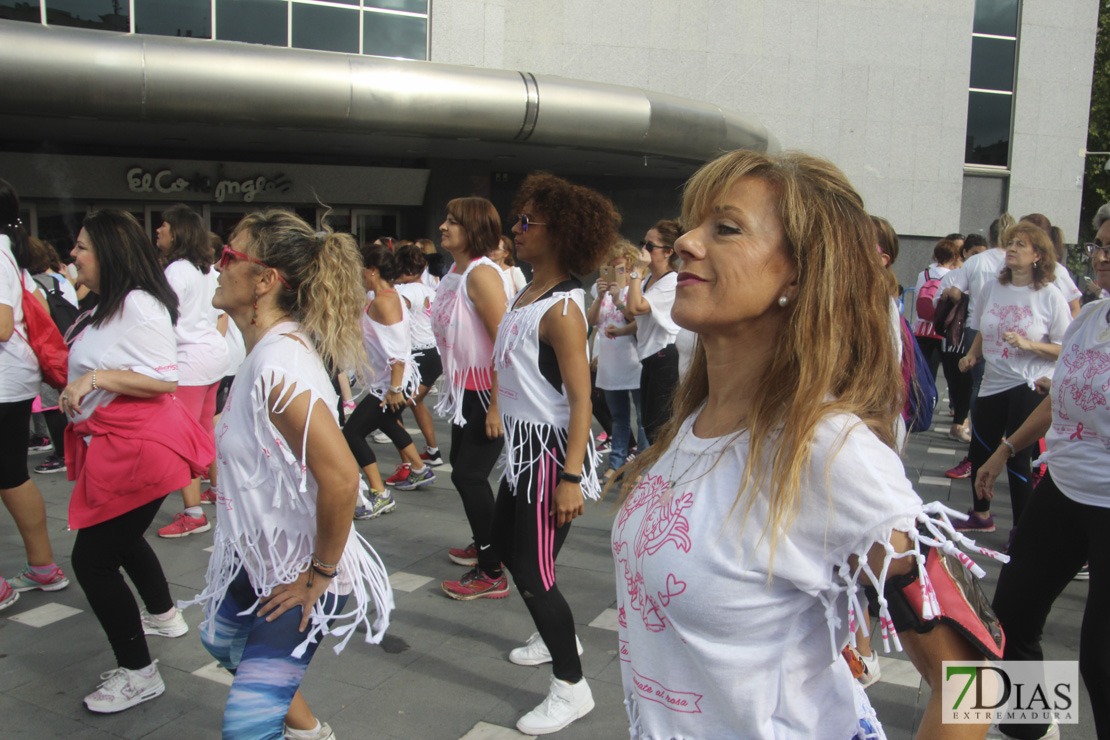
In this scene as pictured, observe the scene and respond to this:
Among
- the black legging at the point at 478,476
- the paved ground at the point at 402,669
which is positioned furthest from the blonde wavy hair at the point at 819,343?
the black legging at the point at 478,476

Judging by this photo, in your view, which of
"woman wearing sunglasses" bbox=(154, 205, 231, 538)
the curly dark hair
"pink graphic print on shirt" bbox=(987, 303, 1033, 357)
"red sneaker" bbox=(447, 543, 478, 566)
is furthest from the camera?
"woman wearing sunglasses" bbox=(154, 205, 231, 538)

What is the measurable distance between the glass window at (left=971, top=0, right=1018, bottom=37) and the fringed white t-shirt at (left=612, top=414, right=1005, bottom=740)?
950 inches

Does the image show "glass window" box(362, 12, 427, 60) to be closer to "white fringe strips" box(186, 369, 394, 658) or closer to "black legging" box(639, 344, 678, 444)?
"black legging" box(639, 344, 678, 444)

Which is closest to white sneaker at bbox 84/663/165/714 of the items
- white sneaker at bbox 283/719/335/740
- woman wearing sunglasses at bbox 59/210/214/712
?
woman wearing sunglasses at bbox 59/210/214/712

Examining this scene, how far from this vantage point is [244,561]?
88.7 inches

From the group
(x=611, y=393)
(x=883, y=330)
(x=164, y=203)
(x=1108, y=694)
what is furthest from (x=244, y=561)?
(x=164, y=203)

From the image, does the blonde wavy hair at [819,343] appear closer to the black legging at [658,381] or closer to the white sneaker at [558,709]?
the white sneaker at [558,709]

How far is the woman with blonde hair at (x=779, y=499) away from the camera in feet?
3.90

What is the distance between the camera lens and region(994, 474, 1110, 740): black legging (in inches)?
96.6

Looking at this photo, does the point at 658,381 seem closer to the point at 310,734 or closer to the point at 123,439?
the point at 123,439

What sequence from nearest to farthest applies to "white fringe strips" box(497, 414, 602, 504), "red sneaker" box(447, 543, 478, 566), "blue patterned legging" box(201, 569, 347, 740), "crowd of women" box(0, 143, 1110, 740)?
"crowd of women" box(0, 143, 1110, 740) < "blue patterned legging" box(201, 569, 347, 740) < "white fringe strips" box(497, 414, 602, 504) < "red sneaker" box(447, 543, 478, 566)

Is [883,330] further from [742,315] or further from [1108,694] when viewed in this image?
[1108,694]

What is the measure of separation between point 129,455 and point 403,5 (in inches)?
583

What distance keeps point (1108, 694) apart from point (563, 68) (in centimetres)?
1770
